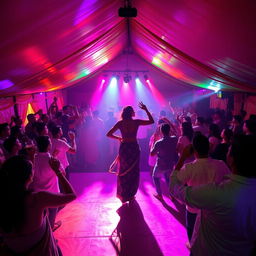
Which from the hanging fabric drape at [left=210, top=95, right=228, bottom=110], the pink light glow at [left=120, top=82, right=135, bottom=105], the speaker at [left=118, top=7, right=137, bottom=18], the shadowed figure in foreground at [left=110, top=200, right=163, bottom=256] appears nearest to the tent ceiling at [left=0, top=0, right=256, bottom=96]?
the speaker at [left=118, top=7, right=137, bottom=18]

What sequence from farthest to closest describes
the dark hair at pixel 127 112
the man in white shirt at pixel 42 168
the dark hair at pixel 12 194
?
the dark hair at pixel 127 112, the man in white shirt at pixel 42 168, the dark hair at pixel 12 194

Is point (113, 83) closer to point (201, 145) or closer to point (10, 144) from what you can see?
point (10, 144)

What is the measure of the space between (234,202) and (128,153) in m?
2.41

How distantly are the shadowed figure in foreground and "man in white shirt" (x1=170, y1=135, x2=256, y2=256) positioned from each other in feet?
5.13

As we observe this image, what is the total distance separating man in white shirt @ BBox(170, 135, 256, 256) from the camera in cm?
110

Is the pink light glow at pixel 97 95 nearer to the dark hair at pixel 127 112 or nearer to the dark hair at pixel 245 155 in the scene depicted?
the dark hair at pixel 127 112

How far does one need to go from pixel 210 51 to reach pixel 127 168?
2249 mm

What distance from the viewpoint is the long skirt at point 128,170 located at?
344 cm

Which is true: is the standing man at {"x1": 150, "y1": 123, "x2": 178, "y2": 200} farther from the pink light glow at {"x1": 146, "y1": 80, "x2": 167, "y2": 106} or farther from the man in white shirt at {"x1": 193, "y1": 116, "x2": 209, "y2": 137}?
the pink light glow at {"x1": 146, "y1": 80, "x2": 167, "y2": 106}

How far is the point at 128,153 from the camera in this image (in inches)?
136

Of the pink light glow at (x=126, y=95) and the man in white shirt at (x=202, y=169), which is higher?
the pink light glow at (x=126, y=95)

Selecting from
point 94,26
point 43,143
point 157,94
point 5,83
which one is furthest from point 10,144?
point 157,94

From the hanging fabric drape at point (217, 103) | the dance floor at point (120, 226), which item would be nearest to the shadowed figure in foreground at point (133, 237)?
the dance floor at point (120, 226)

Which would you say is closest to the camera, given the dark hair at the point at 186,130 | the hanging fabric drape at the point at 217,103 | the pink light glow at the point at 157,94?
the dark hair at the point at 186,130
